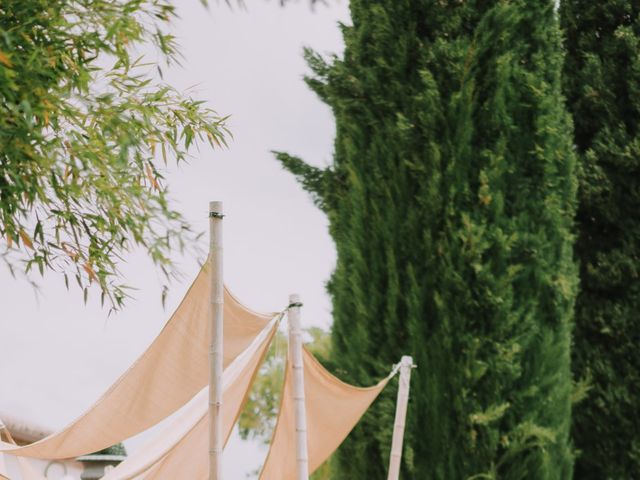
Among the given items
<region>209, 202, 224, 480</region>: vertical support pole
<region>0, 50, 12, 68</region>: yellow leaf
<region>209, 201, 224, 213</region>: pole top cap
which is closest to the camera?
<region>0, 50, 12, 68</region>: yellow leaf

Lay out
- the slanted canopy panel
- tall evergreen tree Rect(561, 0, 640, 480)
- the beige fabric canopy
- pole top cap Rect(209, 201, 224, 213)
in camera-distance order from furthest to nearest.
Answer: tall evergreen tree Rect(561, 0, 640, 480), the slanted canopy panel, the beige fabric canopy, pole top cap Rect(209, 201, 224, 213)

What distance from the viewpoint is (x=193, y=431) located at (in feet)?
16.3

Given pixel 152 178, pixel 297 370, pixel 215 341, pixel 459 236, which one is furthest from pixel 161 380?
pixel 459 236

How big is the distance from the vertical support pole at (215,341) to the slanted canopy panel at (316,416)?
1.07 metres

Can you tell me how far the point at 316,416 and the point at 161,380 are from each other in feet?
3.15

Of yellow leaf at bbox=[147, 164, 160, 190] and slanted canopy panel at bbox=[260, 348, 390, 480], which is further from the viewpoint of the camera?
slanted canopy panel at bbox=[260, 348, 390, 480]

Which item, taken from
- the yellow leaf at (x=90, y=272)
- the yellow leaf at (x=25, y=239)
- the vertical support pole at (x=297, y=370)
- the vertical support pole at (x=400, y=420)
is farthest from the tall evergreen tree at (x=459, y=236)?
the yellow leaf at (x=25, y=239)

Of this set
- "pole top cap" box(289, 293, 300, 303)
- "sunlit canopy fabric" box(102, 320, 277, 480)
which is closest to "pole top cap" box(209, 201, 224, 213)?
"pole top cap" box(289, 293, 300, 303)

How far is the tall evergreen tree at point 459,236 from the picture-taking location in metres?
6.87

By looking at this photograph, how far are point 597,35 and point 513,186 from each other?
2459 millimetres

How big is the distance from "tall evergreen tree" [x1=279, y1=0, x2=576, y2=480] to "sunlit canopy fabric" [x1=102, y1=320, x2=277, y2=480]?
2.05 m

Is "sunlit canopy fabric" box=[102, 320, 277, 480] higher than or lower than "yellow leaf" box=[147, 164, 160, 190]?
lower

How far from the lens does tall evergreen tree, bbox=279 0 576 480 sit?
6867 mm

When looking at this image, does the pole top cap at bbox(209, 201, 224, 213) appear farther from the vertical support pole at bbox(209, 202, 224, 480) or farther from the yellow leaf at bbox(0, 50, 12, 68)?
the yellow leaf at bbox(0, 50, 12, 68)
